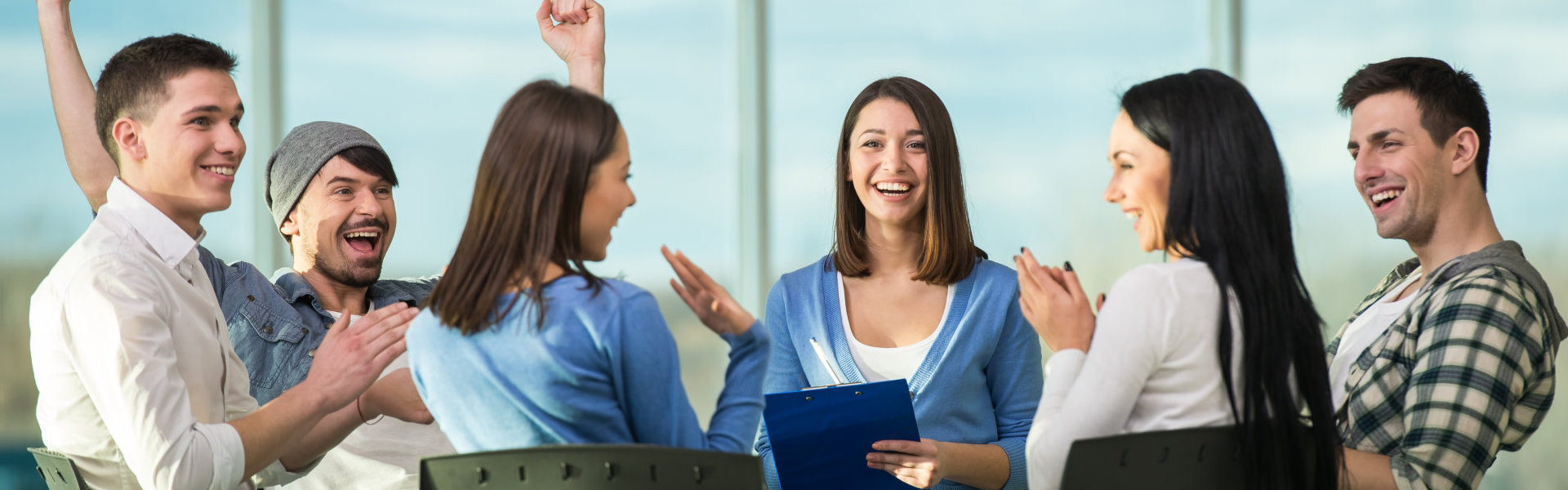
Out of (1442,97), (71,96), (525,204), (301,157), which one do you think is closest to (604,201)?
(525,204)

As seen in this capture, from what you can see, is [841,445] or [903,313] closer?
[841,445]

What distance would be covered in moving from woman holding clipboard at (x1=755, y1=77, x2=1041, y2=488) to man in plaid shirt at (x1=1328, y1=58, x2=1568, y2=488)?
0.59m

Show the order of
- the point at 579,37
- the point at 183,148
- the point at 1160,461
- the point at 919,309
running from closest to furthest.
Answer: the point at 1160,461, the point at 183,148, the point at 919,309, the point at 579,37

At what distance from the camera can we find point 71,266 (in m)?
1.70

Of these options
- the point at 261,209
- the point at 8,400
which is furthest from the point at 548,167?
the point at 8,400

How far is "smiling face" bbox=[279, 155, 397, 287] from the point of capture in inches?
91.4

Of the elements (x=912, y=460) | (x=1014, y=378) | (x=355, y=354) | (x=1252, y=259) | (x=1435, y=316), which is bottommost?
(x=912, y=460)

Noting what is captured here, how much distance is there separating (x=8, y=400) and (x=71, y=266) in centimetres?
224

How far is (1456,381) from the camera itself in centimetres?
169

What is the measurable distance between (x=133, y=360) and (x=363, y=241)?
2.52 ft

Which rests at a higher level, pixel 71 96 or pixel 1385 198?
pixel 71 96

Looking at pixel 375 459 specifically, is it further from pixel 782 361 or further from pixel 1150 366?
pixel 1150 366

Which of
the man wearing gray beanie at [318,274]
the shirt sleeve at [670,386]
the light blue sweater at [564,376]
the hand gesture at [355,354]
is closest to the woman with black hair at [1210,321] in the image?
the shirt sleeve at [670,386]

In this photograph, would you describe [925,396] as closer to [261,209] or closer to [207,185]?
[207,185]
